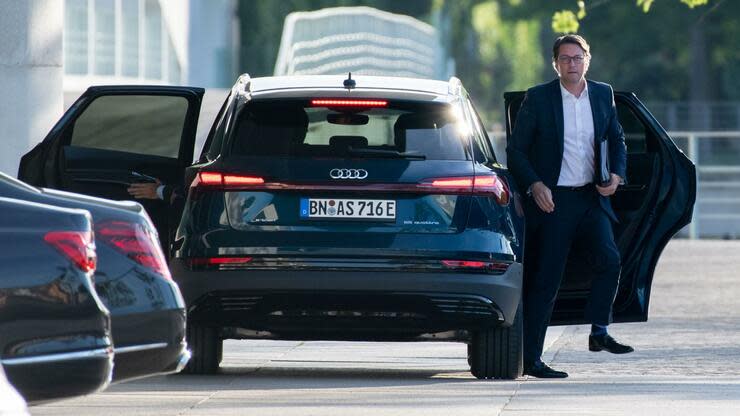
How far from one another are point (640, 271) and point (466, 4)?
69389mm

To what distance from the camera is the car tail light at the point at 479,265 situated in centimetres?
959

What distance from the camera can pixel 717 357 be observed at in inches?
476

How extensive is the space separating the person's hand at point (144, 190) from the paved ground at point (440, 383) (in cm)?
94

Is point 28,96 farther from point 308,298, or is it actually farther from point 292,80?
point 308,298

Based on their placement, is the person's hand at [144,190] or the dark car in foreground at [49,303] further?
the person's hand at [144,190]

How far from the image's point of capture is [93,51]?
92.8 ft

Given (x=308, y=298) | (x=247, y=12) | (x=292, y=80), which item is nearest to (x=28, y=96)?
(x=292, y=80)

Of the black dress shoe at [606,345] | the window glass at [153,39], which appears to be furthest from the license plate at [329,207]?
the window glass at [153,39]

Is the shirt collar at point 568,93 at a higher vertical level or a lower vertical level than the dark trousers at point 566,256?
higher

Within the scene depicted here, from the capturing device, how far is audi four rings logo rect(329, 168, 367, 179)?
962 centimetres

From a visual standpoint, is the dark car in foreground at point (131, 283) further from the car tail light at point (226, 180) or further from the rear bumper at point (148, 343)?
the car tail light at point (226, 180)

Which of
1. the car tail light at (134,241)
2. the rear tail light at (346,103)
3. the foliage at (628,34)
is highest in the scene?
the foliage at (628,34)

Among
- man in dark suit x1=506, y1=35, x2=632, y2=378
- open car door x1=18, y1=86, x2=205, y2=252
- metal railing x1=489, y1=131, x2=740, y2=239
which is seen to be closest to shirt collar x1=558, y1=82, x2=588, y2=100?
man in dark suit x1=506, y1=35, x2=632, y2=378

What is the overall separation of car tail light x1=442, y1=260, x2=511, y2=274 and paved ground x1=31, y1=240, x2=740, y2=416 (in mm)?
541
